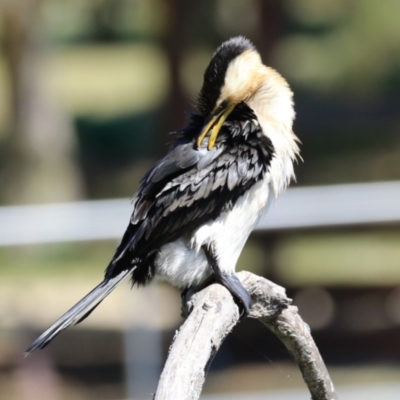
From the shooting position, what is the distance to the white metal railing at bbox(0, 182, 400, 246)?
409 cm

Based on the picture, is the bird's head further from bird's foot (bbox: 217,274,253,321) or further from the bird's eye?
bird's foot (bbox: 217,274,253,321)

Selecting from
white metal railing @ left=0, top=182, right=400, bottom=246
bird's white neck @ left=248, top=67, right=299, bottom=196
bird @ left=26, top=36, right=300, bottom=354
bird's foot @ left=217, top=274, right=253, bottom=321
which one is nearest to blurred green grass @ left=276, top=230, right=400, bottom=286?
white metal railing @ left=0, top=182, right=400, bottom=246

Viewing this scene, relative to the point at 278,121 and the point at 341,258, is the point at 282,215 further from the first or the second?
the point at 341,258

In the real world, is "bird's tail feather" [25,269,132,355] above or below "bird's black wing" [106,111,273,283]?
below

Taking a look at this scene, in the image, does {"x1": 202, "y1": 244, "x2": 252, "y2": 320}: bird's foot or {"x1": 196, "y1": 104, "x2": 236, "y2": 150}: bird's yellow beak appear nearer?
{"x1": 202, "y1": 244, "x2": 252, "y2": 320}: bird's foot

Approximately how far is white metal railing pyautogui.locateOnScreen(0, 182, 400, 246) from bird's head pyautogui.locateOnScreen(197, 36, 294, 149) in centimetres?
150

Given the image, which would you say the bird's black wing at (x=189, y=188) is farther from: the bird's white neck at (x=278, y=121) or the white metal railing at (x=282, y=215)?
the white metal railing at (x=282, y=215)

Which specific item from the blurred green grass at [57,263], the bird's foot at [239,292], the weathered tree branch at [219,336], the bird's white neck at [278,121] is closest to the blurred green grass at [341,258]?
the blurred green grass at [57,263]

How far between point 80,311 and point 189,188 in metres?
0.42

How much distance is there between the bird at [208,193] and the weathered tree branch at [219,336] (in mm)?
115

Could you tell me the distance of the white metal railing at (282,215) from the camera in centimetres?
409

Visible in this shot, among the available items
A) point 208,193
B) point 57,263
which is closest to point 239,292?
point 208,193

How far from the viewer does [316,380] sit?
204 cm

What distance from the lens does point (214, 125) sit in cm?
237
